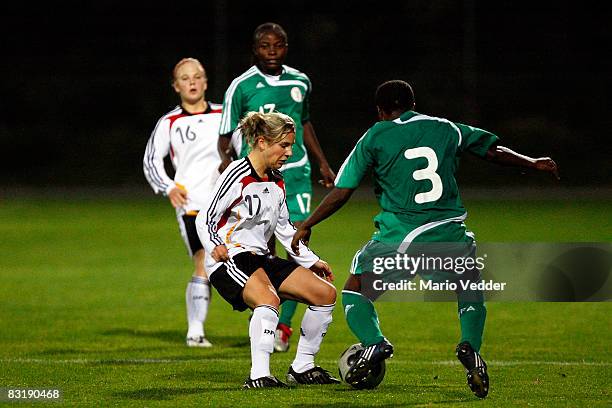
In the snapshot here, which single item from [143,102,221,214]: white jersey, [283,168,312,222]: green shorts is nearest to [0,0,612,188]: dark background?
[143,102,221,214]: white jersey

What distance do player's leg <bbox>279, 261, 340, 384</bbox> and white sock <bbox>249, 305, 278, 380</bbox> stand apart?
0.25m

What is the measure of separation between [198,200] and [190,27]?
20.4 m

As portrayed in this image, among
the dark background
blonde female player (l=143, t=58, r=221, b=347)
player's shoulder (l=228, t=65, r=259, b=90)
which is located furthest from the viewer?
the dark background

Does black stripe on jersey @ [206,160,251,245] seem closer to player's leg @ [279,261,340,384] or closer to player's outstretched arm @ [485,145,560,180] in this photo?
player's leg @ [279,261,340,384]

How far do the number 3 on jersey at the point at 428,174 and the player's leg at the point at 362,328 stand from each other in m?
0.43

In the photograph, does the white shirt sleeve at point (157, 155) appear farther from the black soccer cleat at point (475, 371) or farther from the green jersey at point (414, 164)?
the black soccer cleat at point (475, 371)

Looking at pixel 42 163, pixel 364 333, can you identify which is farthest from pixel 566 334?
pixel 42 163

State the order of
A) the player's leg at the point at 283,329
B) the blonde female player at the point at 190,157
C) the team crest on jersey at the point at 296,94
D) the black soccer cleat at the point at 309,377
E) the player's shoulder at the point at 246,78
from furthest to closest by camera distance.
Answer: the blonde female player at the point at 190,157, the team crest on jersey at the point at 296,94, the player's shoulder at the point at 246,78, the player's leg at the point at 283,329, the black soccer cleat at the point at 309,377

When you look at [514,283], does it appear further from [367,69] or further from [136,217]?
[367,69]

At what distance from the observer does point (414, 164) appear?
7000mm

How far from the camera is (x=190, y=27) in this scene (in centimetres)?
3003

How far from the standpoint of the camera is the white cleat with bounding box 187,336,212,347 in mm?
9859

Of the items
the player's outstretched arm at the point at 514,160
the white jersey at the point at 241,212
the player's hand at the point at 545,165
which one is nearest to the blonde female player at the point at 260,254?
the white jersey at the point at 241,212

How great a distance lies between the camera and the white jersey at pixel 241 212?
7.27 metres
